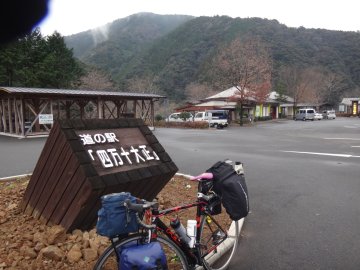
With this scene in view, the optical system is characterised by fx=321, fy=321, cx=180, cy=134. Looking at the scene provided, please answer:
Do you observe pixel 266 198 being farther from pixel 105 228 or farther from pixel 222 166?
pixel 105 228

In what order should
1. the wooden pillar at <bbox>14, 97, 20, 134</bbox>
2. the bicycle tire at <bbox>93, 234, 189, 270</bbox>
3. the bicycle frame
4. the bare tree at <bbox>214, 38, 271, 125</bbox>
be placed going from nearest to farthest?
1. the bicycle tire at <bbox>93, 234, 189, 270</bbox>
2. the bicycle frame
3. the wooden pillar at <bbox>14, 97, 20, 134</bbox>
4. the bare tree at <bbox>214, 38, 271, 125</bbox>

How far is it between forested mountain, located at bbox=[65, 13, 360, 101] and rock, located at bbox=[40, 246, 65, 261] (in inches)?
2244

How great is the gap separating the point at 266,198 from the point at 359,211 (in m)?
1.49

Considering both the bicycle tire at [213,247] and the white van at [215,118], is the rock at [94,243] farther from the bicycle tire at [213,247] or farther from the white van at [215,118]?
the white van at [215,118]

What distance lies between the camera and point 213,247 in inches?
127

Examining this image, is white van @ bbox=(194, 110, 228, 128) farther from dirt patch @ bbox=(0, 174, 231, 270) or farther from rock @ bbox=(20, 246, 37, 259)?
rock @ bbox=(20, 246, 37, 259)

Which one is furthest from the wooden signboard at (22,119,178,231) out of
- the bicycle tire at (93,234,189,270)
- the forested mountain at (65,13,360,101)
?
the forested mountain at (65,13,360,101)

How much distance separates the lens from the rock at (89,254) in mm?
3115

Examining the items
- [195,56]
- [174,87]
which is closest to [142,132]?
[174,87]

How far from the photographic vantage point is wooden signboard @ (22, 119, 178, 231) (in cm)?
334

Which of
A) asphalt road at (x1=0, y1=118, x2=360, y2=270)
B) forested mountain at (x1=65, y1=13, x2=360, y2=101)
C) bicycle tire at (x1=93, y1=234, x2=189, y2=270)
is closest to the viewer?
bicycle tire at (x1=93, y1=234, x2=189, y2=270)

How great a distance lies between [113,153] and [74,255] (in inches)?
45.2

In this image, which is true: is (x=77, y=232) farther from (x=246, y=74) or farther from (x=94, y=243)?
(x=246, y=74)

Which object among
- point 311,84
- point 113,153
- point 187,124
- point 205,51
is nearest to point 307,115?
point 311,84
